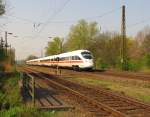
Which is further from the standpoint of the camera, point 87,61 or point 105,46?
point 105,46

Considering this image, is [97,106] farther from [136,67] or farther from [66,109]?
[136,67]

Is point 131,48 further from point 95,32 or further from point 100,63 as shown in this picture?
point 100,63

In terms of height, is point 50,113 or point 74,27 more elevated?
point 74,27

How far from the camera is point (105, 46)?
77375 millimetres

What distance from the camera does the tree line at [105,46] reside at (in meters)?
57.5

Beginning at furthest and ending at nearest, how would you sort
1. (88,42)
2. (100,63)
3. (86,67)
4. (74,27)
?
(74,27) < (88,42) < (100,63) < (86,67)

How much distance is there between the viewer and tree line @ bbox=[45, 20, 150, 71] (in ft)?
189

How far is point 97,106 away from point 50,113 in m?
2.40

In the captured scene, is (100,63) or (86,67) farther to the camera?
(100,63)

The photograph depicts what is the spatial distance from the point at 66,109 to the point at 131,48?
306 ft

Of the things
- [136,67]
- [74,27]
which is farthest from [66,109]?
[74,27]

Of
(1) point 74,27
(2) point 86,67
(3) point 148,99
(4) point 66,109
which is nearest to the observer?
(4) point 66,109

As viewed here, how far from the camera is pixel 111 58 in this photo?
6919 cm

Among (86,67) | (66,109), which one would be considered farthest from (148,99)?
(86,67)
